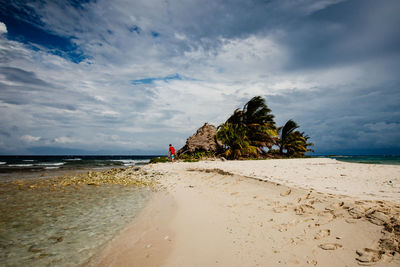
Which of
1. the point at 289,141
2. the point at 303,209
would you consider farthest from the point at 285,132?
the point at 303,209

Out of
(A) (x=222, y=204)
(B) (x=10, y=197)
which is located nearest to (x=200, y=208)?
(A) (x=222, y=204)

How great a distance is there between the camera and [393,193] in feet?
13.7

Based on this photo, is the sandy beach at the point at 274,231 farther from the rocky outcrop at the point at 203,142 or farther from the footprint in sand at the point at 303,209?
the rocky outcrop at the point at 203,142

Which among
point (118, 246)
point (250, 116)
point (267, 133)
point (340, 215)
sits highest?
point (250, 116)

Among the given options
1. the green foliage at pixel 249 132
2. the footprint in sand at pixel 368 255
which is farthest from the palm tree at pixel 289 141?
the footprint in sand at pixel 368 255

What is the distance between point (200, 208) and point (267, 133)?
50.3 feet

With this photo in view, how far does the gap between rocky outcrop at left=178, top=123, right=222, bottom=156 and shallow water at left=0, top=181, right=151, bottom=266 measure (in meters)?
11.3

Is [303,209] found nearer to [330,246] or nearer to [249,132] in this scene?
[330,246]

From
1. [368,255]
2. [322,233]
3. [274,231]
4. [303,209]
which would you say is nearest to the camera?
[368,255]

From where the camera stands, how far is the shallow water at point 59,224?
9.73 feet

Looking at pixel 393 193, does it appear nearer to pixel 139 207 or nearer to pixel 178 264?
pixel 178 264

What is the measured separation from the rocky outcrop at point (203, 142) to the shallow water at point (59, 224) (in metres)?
11.3

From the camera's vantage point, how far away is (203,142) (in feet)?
59.5

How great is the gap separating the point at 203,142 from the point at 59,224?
14.5 metres
